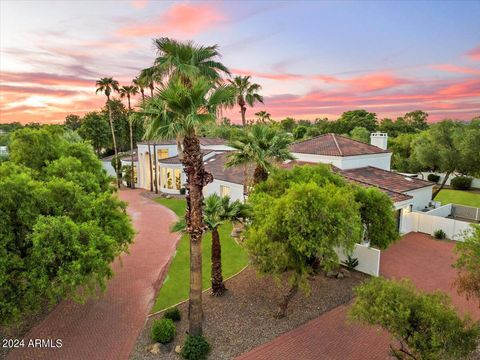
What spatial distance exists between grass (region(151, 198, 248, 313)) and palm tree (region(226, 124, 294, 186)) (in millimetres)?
5701

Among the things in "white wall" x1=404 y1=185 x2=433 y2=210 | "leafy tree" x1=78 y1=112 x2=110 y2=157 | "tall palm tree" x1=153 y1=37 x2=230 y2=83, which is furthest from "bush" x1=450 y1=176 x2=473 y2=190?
"leafy tree" x1=78 y1=112 x2=110 y2=157

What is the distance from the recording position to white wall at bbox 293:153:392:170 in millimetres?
→ 30062

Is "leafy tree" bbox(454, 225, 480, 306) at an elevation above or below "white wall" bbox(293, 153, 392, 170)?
below

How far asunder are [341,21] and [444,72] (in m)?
12.8

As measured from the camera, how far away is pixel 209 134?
11.5 m

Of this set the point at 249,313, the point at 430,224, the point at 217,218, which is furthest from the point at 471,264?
the point at 430,224

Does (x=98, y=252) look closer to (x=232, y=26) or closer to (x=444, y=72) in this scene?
(x=232, y=26)

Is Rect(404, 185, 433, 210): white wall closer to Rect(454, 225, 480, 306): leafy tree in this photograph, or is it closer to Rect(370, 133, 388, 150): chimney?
Rect(370, 133, 388, 150): chimney

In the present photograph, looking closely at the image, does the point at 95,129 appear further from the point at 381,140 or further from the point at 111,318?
the point at 111,318

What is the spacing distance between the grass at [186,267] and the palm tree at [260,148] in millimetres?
5701

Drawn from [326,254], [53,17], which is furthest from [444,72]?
[53,17]

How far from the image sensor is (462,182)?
146 feet

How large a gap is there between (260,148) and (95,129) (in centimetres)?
5896

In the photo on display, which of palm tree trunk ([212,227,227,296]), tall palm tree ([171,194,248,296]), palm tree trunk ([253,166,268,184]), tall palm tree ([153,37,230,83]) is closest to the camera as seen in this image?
tall palm tree ([153,37,230,83])
